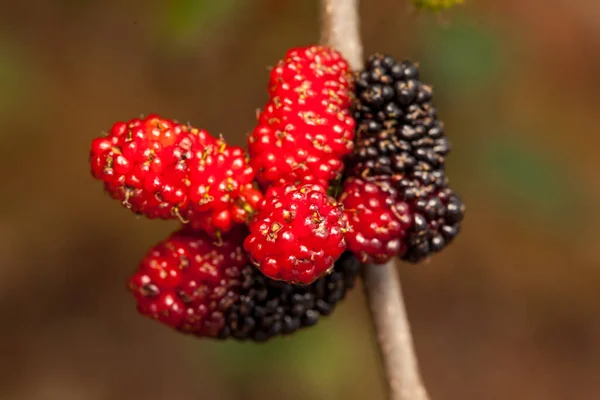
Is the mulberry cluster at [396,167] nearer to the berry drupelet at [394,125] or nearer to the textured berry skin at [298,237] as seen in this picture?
the berry drupelet at [394,125]

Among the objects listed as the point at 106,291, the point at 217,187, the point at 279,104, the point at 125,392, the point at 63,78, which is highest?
the point at 63,78

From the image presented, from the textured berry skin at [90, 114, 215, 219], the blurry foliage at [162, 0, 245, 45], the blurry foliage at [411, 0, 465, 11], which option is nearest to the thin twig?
the blurry foliage at [411, 0, 465, 11]

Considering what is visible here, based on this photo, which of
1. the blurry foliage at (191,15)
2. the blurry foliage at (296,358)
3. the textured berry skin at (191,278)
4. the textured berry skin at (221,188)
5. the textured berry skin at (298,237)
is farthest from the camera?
the blurry foliage at (296,358)

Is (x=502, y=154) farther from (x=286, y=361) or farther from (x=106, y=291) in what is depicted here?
(x=106, y=291)

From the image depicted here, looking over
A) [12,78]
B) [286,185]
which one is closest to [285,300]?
[286,185]

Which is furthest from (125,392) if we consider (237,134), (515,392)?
(515,392)

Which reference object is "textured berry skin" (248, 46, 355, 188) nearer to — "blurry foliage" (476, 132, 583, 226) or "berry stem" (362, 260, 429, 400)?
"berry stem" (362, 260, 429, 400)

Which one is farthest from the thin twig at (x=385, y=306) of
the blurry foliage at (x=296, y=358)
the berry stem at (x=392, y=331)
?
the blurry foliage at (x=296, y=358)
